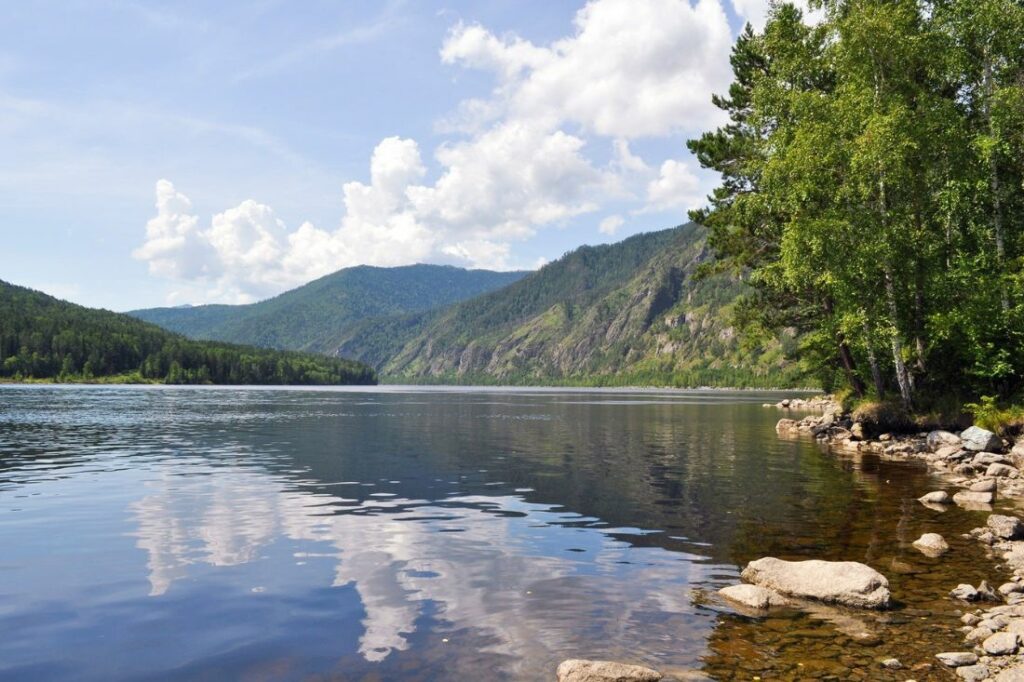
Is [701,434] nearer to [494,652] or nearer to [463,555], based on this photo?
[463,555]

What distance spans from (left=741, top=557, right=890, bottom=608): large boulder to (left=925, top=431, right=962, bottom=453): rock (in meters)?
31.3

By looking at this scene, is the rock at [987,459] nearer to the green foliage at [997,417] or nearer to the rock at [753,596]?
the green foliage at [997,417]

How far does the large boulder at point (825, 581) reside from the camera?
14836 millimetres

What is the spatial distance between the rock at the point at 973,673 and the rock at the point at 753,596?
416 cm

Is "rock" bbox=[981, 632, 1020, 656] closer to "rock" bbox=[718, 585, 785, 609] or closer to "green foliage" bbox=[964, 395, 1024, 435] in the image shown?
"rock" bbox=[718, 585, 785, 609]

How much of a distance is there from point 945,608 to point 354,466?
32404 mm

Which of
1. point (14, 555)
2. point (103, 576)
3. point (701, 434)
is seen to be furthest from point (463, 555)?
point (701, 434)

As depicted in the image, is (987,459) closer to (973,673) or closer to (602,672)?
(973,673)

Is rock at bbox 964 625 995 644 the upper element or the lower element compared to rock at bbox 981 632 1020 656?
lower

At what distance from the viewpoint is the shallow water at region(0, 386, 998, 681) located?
1242 centimetres

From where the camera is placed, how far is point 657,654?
12477 mm

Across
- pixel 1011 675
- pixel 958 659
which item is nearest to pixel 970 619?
pixel 958 659

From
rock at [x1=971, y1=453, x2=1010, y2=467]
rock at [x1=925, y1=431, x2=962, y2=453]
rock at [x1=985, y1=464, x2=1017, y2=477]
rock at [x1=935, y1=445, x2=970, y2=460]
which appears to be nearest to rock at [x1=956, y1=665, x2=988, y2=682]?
rock at [x1=985, y1=464, x2=1017, y2=477]

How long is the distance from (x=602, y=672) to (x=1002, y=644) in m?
7.42
